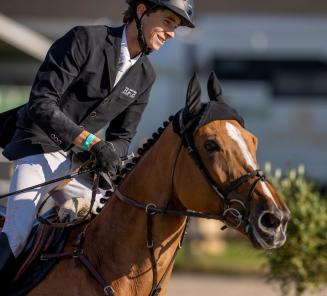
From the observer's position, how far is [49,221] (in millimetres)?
5000

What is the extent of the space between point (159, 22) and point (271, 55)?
16295 millimetres

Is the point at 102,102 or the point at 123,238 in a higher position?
the point at 102,102

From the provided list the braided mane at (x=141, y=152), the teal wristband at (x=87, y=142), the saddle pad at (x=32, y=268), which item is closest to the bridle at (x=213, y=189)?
the braided mane at (x=141, y=152)

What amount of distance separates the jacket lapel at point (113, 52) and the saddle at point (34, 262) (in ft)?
2.88

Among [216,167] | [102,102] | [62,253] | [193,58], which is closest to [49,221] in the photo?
[62,253]

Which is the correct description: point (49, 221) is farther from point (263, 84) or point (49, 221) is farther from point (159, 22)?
point (263, 84)

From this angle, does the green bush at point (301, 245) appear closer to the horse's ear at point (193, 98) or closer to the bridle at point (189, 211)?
the bridle at point (189, 211)

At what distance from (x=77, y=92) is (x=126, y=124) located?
0.46m

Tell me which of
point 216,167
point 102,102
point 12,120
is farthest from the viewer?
point 12,120

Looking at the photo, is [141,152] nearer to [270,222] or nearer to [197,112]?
[197,112]

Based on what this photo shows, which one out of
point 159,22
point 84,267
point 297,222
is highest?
point 159,22

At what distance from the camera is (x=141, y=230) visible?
15.5ft

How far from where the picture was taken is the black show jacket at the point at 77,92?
4840 mm

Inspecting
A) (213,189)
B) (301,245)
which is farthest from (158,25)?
(301,245)
